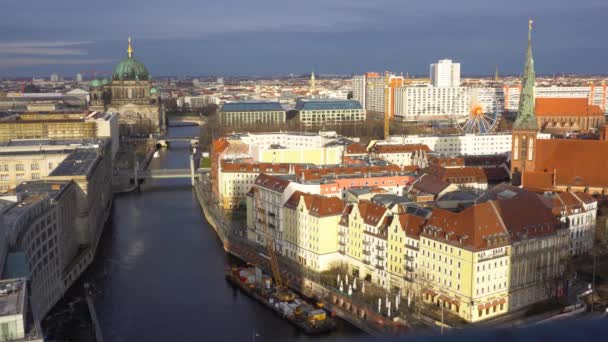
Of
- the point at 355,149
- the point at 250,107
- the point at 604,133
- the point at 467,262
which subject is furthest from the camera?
the point at 250,107

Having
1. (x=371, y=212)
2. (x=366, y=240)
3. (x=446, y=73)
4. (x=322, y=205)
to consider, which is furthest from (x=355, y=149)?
(x=446, y=73)

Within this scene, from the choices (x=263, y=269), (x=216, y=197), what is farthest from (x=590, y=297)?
(x=216, y=197)

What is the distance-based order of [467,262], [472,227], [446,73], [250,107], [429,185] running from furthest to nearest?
[446,73]
[250,107]
[429,185]
[472,227]
[467,262]

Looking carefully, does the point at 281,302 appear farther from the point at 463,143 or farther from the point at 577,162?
the point at 463,143

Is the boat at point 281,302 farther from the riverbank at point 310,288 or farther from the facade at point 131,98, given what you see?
the facade at point 131,98

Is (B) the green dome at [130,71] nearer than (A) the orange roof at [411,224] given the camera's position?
No

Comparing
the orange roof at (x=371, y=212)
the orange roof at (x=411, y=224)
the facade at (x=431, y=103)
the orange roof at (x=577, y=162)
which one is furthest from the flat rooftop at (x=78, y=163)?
the facade at (x=431, y=103)

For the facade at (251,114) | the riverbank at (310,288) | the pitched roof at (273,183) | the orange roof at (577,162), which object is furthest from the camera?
the facade at (251,114)

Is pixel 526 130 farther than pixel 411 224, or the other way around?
pixel 526 130
